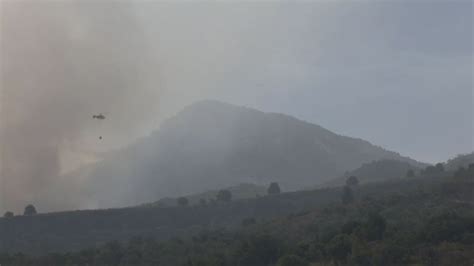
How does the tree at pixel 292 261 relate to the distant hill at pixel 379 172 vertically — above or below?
below

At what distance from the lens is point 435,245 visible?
58.9m

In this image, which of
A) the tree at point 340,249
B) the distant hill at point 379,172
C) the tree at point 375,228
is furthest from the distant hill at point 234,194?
the tree at point 340,249

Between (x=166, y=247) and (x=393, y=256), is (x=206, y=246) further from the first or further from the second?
(x=393, y=256)

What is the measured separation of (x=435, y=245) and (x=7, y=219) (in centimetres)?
8079

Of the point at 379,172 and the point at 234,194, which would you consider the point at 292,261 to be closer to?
the point at 234,194

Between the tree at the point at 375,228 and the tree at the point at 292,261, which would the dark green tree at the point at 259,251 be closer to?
the tree at the point at 375,228

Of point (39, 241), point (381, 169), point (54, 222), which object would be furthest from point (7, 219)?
point (381, 169)

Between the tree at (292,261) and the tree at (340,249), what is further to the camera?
the tree at (340,249)

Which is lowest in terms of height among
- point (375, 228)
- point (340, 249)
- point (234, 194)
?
point (340, 249)

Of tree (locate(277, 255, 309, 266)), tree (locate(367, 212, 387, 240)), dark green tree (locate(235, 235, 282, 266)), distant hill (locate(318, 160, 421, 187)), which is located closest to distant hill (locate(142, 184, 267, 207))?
distant hill (locate(318, 160, 421, 187))

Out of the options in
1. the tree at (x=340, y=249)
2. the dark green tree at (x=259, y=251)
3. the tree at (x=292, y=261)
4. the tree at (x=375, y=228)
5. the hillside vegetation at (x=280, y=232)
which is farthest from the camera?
the dark green tree at (x=259, y=251)

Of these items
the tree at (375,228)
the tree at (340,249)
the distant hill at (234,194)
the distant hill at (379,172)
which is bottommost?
the tree at (340,249)

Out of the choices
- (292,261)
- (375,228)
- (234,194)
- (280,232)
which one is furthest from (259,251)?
(234,194)

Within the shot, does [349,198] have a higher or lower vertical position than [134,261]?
higher
